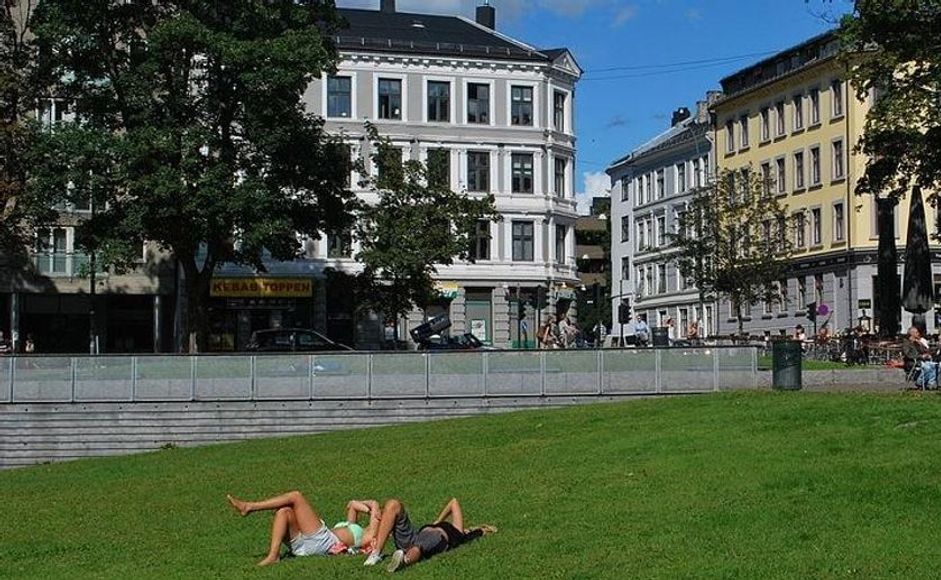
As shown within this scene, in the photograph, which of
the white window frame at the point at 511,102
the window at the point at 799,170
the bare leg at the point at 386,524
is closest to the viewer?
the bare leg at the point at 386,524

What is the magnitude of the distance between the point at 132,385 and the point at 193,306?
953 cm

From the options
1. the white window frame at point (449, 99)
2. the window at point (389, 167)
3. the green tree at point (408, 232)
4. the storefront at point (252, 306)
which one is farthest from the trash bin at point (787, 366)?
the white window frame at point (449, 99)

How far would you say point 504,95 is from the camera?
7044 centimetres

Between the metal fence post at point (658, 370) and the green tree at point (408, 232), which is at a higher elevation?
the green tree at point (408, 232)

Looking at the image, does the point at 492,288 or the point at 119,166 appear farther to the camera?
the point at 492,288

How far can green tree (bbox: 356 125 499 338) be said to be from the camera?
53.3 meters

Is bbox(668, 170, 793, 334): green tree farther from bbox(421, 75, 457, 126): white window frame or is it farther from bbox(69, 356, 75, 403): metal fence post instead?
bbox(69, 356, 75, 403): metal fence post

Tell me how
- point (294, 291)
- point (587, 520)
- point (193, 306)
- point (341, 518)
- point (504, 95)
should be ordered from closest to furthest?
point (587, 520) → point (341, 518) → point (193, 306) → point (294, 291) → point (504, 95)

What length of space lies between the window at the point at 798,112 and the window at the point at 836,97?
140 inches

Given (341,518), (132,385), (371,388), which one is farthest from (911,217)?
(341,518)

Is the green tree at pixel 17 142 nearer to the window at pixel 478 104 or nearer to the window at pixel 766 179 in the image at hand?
the window at pixel 478 104

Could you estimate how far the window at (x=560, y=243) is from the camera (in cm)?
7156

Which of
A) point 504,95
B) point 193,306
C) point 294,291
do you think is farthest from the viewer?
point 504,95

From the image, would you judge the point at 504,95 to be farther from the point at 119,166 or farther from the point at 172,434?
the point at 172,434
